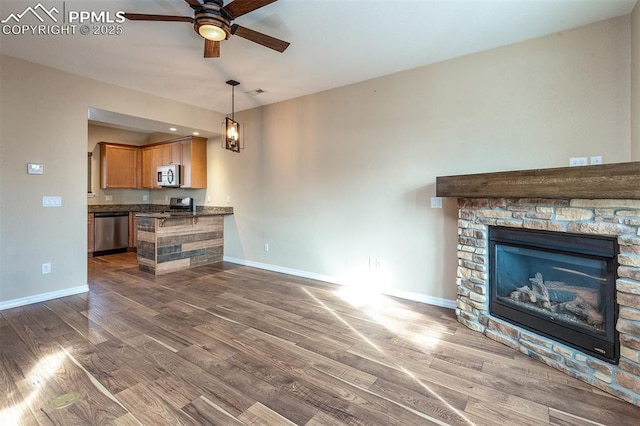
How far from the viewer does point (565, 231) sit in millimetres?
2066

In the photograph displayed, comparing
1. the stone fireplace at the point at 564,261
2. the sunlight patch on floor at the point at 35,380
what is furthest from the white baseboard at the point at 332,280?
the sunlight patch on floor at the point at 35,380

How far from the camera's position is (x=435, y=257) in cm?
329

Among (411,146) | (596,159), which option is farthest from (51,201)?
(596,159)

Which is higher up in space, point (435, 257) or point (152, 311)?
point (435, 257)

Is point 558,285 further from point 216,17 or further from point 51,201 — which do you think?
point 51,201

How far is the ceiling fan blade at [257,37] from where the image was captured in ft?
7.33

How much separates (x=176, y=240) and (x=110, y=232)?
257 cm

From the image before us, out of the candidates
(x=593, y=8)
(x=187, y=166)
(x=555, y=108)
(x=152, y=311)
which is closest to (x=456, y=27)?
(x=593, y=8)

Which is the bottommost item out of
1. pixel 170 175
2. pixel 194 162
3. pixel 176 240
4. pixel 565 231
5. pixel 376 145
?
pixel 176 240

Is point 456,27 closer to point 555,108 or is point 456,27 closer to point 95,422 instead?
point 555,108

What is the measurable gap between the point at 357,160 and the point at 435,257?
1561 mm

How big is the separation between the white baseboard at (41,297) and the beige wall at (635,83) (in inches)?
229

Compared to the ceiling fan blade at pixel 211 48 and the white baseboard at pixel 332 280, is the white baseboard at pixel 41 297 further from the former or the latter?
the ceiling fan blade at pixel 211 48
